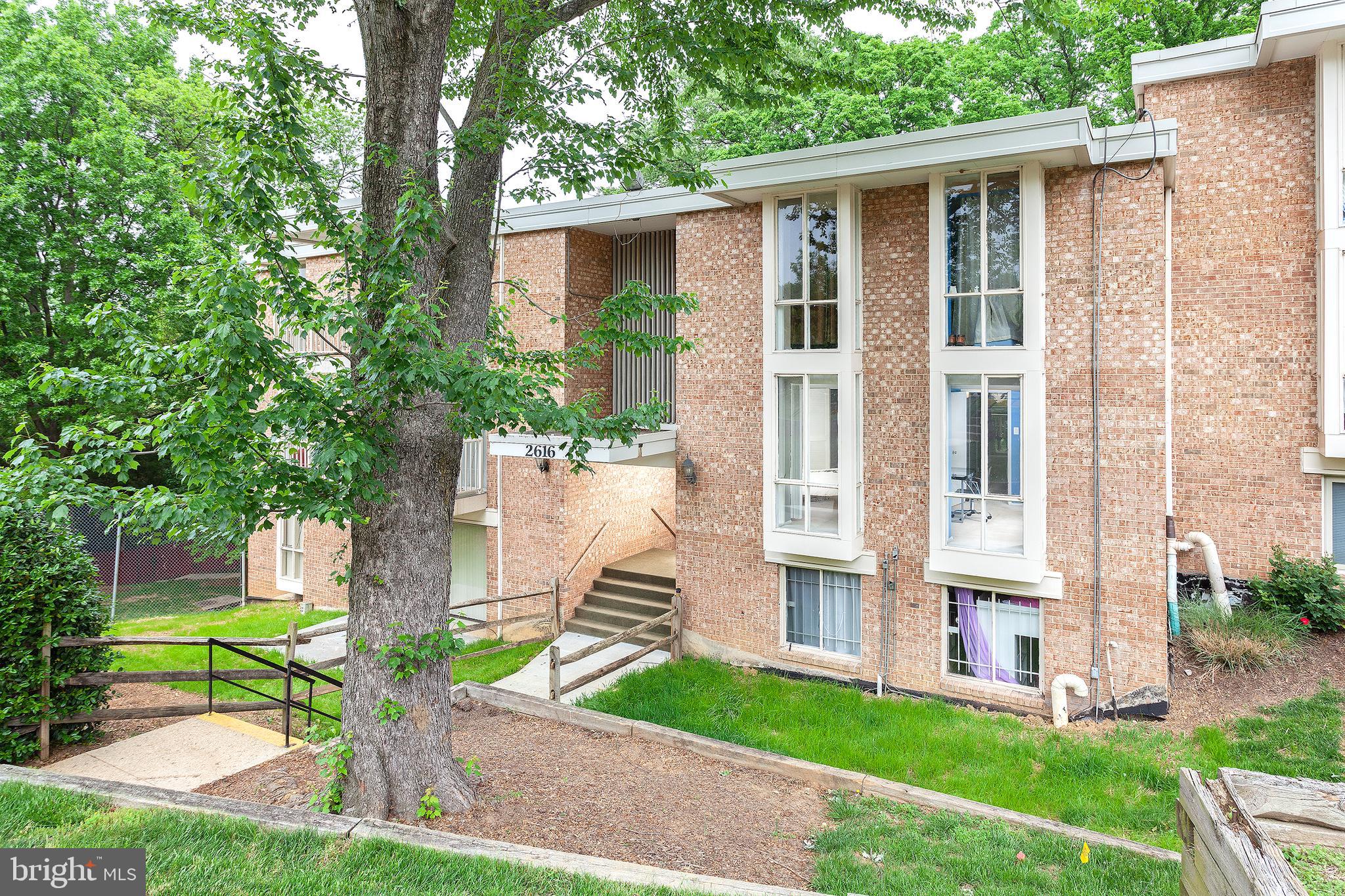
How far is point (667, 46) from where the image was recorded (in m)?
8.02

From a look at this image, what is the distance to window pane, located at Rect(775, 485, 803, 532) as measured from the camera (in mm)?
10125

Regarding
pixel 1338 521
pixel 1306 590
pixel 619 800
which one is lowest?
pixel 619 800

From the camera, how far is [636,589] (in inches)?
485

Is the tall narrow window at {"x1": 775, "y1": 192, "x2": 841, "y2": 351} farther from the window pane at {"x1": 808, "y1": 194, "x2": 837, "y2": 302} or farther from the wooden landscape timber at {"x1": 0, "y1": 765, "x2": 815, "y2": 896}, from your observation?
the wooden landscape timber at {"x1": 0, "y1": 765, "x2": 815, "y2": 896}

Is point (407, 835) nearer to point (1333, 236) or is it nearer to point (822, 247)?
point (822, 247)

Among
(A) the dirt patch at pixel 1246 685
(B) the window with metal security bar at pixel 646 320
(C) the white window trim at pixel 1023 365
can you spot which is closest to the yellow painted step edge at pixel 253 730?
(B) the window with metal security bar at pixel 646 320

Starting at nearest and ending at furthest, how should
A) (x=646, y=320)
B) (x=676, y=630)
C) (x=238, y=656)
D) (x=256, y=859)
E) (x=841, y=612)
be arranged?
(x=256, y=859)
(x=841, y=612)
(x=238, y=656)
(x=676, y=630)
(x=646, y=320)

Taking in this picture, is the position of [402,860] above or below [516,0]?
Result: below

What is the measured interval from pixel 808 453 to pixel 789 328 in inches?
69.3

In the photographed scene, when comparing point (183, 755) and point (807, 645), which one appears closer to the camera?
point (183, 755)

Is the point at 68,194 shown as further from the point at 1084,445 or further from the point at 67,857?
the point at 1084,445

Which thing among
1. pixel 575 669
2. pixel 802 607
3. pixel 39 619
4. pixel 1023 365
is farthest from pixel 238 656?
pixel 1023 365

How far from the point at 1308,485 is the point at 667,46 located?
10051 mm

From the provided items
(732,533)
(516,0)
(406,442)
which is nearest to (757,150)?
(732,533)
